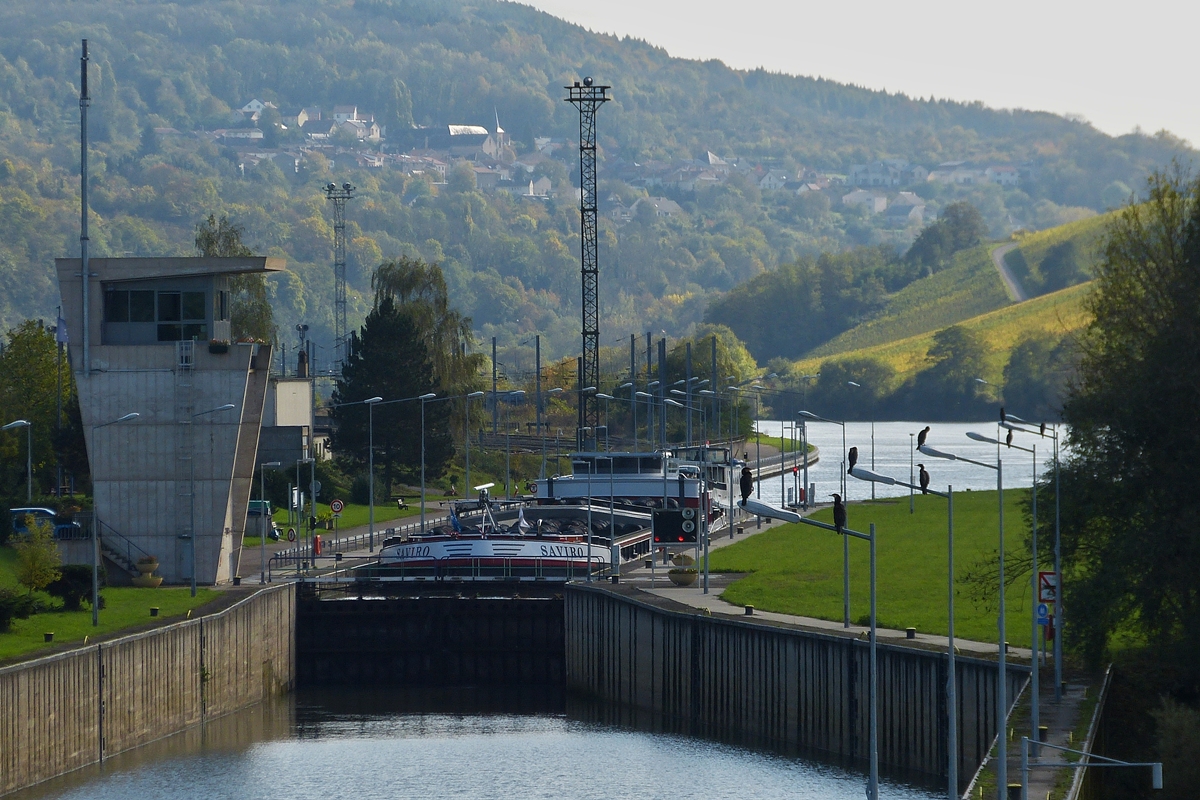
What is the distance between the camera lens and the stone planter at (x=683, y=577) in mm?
69250

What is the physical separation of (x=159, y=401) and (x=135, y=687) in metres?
16.6

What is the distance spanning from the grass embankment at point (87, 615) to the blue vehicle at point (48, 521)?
1.69m

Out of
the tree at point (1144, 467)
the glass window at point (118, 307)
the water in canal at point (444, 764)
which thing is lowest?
the water in canal at point (444, 764)

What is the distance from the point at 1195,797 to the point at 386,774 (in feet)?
77.6

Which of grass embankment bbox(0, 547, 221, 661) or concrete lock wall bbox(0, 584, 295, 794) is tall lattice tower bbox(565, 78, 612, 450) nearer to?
grass embankment bbox(0, 547, 221, 661)

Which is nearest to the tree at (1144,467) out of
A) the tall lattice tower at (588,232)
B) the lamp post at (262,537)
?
the lamp post at (262,537)

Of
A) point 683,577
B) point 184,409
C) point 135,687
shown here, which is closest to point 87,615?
point 135,687

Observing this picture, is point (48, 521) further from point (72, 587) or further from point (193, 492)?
point (72, 587)

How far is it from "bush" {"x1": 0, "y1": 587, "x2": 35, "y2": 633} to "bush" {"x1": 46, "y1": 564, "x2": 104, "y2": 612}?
4.40 meters

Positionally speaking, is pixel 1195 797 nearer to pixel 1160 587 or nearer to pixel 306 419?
pixel 1160 587

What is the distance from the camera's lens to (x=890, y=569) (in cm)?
7106

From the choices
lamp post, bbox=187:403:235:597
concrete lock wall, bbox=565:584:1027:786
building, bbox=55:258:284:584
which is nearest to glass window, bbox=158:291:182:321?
building, bbox=55:258:284:584

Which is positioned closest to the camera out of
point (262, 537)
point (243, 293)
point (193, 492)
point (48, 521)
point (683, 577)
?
point (193, 492)

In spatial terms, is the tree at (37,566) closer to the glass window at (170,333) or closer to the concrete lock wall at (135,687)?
the concrete lock wall at (135,687)
